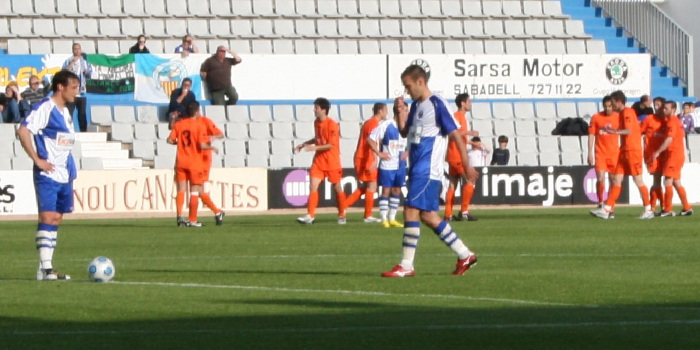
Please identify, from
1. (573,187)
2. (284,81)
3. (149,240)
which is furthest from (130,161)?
(149,240)

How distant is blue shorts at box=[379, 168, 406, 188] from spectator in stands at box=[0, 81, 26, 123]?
9546 mm

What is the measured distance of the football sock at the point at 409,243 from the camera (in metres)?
12.9

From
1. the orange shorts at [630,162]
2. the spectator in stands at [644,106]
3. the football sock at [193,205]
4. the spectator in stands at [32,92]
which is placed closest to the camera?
the football sock at [193,205]

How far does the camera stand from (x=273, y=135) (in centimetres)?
3266

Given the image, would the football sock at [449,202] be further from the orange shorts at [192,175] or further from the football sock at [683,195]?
the football sock at [683,195]

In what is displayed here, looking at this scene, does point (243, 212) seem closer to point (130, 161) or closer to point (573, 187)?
point (130, 161)

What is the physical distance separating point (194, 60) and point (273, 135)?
7.98ft

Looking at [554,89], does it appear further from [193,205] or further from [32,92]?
[193,205]

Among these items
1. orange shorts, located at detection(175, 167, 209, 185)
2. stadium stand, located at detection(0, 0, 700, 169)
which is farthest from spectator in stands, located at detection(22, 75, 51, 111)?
orange shorts, located at detection(175, 167, 209, 185)

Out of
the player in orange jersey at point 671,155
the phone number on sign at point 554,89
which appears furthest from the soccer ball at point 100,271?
the phone number on sign at point 554,89

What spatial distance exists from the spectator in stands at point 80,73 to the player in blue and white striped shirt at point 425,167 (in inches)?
697

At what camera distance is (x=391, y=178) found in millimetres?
23031

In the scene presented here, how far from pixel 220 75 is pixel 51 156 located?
18773 millimetres

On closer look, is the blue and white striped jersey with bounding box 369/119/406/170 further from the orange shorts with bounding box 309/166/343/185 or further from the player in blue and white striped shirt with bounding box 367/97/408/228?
the orange shorts with bounding box 309/166/343/185
